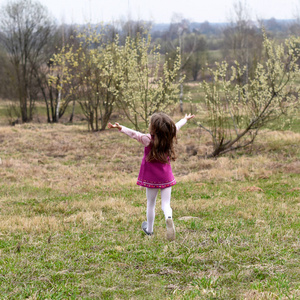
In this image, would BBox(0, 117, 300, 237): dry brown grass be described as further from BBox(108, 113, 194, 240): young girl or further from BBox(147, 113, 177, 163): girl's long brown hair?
BBox(147, 113, 177, 163): girl's long brown hair

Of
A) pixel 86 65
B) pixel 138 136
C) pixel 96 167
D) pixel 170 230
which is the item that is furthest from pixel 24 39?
pixel 170 230

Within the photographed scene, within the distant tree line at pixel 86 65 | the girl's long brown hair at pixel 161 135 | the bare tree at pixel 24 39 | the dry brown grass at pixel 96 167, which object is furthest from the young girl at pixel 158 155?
the bare tree at pixel 24 39

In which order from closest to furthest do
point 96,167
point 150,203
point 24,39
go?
point 150,203 → point 96,167 → point 24,39

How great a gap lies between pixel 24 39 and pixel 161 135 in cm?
2968

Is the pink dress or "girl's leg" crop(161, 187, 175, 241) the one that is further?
the pink dress

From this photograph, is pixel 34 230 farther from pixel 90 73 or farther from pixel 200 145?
pixel 90 73

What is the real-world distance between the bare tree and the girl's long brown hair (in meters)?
28.2

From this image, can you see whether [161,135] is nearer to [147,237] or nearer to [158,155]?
[158,155]

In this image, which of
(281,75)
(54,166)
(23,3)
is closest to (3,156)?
(54,166)

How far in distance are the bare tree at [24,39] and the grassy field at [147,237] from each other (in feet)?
69.4

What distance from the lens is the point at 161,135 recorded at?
469 cm

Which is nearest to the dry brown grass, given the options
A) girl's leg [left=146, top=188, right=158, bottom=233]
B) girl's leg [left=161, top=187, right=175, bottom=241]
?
girl's leg [left=146, top=188, right=158, bottom=233]

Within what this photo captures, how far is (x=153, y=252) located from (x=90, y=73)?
21.1 metres

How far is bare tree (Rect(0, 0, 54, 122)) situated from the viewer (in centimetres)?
3083
